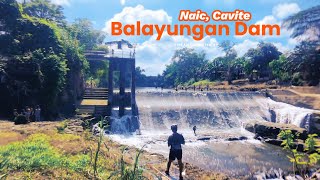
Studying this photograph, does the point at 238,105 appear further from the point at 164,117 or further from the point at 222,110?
the point at 164,117

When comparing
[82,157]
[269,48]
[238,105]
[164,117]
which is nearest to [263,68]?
[269,48]

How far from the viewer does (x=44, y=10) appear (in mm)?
36094

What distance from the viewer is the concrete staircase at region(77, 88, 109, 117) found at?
18.4 metres

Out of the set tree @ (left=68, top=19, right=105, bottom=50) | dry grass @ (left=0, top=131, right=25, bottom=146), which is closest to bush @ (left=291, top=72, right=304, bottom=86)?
tree @ (left=68, top=19, right=105, bottom=50)

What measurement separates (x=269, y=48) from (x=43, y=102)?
38.7m

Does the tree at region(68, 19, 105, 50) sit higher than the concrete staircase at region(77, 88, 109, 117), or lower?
higher

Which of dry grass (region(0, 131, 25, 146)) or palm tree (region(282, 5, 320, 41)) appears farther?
palm tree (region(282, 5, 320, 41))

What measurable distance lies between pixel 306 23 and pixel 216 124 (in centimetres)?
1622

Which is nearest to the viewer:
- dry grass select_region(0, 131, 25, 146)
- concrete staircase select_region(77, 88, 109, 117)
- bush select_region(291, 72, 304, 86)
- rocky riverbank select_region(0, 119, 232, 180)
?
rocky riverbank select_region(0, 119, 232, 180)

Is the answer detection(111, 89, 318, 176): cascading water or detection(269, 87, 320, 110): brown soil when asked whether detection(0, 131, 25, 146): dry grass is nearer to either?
detection(111, 89, 318, 176): cascading water

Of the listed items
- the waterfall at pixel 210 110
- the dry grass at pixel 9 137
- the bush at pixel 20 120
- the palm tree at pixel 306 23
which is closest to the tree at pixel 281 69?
the palm tree at pixel 306 23

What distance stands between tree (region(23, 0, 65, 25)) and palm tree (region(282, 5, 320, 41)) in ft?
89.1

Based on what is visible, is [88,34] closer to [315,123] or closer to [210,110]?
[210,110]

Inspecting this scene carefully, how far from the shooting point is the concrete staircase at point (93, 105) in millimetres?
18386
